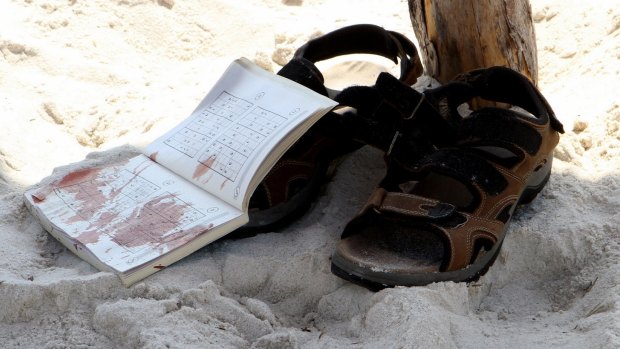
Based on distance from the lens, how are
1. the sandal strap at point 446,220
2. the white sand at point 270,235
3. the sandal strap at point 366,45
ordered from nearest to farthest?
the white sand at point 270,235
the sandal strap at point 446,220
the sandal strap at point 366,45

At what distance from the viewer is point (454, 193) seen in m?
1.62

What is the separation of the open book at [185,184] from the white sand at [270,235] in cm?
5

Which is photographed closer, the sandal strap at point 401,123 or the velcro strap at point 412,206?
the velcro strap at point 412,206

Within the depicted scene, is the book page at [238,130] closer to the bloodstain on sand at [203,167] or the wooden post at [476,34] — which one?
the bloodstain on sand at [203,167]

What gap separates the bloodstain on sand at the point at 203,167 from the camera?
5.37 ft

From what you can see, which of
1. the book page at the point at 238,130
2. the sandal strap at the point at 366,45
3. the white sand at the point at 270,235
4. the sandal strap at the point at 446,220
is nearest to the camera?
the white sand at the point at 270,235

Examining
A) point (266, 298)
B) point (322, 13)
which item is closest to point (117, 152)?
point (266, 298)

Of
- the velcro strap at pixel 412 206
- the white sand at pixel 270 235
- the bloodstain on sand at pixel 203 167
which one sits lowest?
the white sand at pixel 270 235

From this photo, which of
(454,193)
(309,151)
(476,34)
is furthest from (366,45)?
(454,193)

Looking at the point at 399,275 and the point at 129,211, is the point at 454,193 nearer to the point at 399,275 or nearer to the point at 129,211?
the point at 399,275

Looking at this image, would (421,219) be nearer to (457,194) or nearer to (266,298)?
(457,194)

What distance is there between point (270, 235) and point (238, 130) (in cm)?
23

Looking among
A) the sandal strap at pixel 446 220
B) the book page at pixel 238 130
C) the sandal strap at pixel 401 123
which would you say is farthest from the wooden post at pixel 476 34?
the sandal strap at pixel 446 220

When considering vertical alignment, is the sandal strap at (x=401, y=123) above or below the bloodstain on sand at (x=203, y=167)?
above
